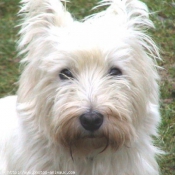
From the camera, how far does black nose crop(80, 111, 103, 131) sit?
377cm

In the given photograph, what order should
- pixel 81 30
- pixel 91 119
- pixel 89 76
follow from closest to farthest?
pixel 91 119 → pixel 89 76 → pixel 81 30

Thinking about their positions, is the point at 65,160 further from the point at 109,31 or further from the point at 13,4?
the point at 13,4

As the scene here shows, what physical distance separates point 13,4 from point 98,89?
4.70m

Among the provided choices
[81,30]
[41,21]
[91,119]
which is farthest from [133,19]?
[91,119]

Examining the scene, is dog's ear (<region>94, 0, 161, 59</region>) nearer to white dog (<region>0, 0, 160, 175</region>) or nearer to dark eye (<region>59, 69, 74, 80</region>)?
white dog (<region>0, 0, 160, 175</region>)

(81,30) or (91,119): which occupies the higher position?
(81,30)

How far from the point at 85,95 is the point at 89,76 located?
17 centimetres

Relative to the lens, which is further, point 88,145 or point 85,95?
point 88,145

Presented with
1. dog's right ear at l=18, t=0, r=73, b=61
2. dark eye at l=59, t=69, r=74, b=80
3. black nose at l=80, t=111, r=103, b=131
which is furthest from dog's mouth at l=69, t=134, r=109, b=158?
dog's right ear at l=18, t=0, r=73, b=61

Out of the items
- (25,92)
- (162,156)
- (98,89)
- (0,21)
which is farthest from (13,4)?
(98,89)

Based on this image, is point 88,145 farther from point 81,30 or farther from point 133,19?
point 133,19

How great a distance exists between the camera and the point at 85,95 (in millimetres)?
3871

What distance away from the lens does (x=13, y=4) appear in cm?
834

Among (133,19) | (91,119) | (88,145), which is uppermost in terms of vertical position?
(133,19)
